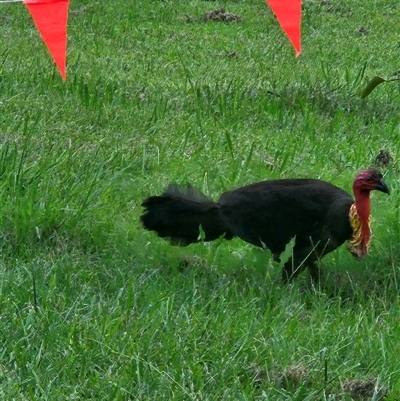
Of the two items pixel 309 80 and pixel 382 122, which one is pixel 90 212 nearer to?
pixel 382 122

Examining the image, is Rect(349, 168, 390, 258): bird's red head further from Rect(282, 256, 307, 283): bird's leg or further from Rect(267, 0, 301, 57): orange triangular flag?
Rect(267, 0, 301, 57): orange triangular flag

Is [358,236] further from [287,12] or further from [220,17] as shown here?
[220,17]

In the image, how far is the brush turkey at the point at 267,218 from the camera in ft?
15.6

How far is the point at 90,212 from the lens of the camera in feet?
16.9

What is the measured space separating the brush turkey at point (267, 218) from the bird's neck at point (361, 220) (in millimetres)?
52

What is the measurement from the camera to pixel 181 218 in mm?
4781

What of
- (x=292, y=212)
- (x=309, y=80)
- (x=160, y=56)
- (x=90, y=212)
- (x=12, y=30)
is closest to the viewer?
(x=292, y=212)

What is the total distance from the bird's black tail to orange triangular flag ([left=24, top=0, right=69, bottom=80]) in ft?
4.60

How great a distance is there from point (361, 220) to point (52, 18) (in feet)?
7.14

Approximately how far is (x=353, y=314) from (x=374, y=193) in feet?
4.99

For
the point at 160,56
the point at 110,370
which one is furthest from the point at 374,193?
the point at 160,56

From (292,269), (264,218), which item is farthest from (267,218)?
(292,269)

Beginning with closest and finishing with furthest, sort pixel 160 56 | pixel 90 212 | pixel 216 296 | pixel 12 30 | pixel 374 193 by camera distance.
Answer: pixel 216 296
pixel 90 212
pixel 374 193
pixel 160 56
pixel 12 30

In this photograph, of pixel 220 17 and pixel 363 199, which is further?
pixel 220 17
